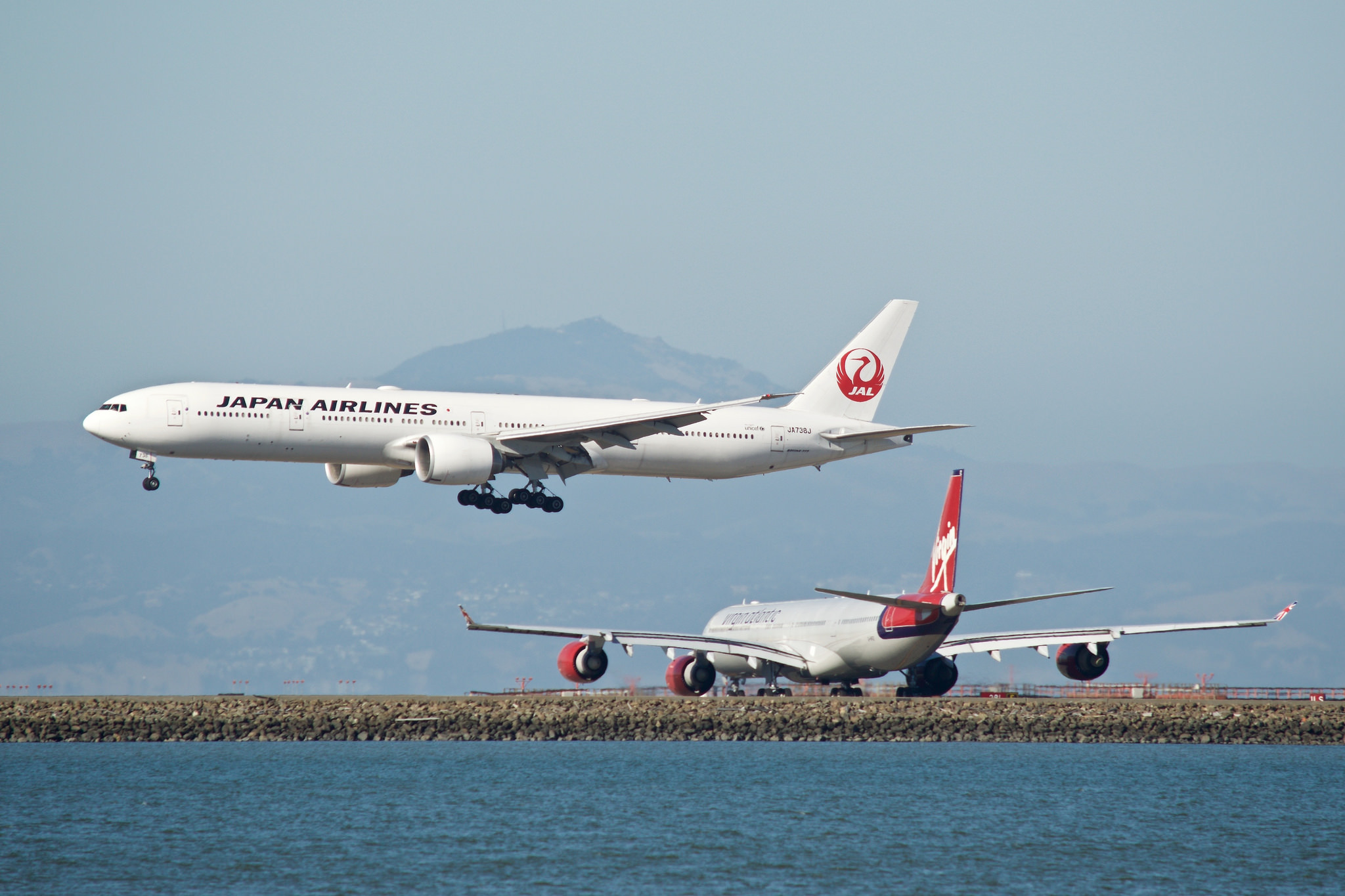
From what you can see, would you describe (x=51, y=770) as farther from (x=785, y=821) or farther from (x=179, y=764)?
(x=785, y=821)

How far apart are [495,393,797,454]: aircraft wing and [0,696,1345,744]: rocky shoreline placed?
19.8 m

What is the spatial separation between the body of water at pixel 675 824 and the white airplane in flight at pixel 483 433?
37.8 feet

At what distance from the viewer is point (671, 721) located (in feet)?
239

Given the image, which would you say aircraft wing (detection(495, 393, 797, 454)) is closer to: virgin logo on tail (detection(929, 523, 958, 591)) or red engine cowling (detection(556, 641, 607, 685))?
virgin logo on tail (detection(929, 523, 958, 591))

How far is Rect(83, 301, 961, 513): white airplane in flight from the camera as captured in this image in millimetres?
51781

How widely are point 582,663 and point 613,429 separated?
905 inches

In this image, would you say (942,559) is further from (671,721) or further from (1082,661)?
(671,721)

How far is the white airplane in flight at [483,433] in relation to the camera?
2039 inches

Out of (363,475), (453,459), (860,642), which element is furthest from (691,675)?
(453,459)

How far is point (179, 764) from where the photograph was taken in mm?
74750

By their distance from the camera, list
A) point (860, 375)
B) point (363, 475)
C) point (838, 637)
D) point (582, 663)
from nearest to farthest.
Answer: point (363, 475) → point (860, 375) → point (838, 637) → point (582, 663)

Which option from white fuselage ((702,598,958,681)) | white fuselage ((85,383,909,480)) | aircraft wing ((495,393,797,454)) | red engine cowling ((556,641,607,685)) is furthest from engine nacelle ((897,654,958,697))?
aircraft wing ((495,393,797,454))

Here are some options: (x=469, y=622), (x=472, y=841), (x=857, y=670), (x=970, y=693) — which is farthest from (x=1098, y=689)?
(x=472, y=841)

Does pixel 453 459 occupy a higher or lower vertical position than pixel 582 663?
higher
